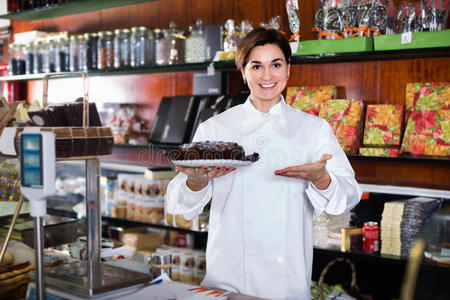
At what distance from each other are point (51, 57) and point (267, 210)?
265 cm

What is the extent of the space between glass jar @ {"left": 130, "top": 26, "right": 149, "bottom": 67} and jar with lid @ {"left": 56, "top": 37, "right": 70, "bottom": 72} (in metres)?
0.65

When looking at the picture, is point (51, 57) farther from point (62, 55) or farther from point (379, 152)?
point (379, 152)

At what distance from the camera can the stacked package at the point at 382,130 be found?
2.42 meters

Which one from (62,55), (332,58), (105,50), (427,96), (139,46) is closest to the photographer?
(427,96)

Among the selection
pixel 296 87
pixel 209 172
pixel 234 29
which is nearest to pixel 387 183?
pixel 296 87

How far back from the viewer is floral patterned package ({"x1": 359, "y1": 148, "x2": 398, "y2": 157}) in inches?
93.7

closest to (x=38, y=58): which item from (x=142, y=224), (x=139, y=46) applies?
(x=139, y=46)

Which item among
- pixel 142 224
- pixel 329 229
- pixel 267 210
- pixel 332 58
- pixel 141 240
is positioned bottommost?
pixel 141 240

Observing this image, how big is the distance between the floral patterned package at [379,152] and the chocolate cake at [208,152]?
1.00m

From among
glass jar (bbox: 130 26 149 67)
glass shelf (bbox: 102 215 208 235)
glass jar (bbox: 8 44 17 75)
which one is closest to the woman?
glass shelf (bbox: 102 215 208 235)

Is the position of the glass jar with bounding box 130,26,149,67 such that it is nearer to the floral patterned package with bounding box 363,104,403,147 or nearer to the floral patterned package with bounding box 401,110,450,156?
the floral patterned package with bounding box 363,104,403,147

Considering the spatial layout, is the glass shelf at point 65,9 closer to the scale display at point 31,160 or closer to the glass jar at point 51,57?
the glass jar at point 51,57

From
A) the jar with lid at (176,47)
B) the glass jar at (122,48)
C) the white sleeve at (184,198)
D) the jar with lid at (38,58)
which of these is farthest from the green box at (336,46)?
the jar with lid at (38,58)

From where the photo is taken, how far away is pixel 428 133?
234 centimetres
